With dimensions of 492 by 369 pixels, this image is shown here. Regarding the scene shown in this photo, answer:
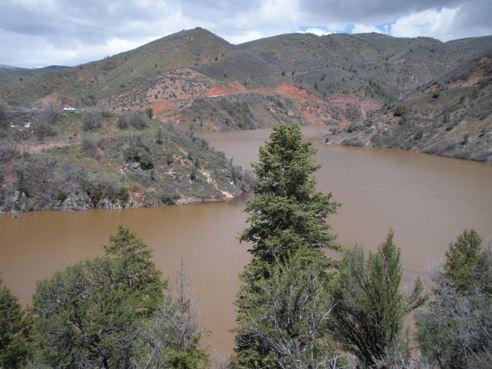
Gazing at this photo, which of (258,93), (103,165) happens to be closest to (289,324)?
(103,165)

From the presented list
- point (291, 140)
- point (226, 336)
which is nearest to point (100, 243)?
point (226, 336)

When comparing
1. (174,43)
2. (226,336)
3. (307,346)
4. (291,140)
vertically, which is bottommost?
(226,336)

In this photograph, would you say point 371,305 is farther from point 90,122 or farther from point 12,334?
point 90,122

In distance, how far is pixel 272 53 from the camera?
175000 mm

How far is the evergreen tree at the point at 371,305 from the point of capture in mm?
9547

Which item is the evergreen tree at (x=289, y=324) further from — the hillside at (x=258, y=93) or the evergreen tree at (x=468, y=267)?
the hillside at (x=258, y=93)

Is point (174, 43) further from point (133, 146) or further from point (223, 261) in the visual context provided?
point (223, 261)

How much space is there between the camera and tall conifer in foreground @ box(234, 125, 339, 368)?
8.61 meters

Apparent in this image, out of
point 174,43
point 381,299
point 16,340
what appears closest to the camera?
point 381,299

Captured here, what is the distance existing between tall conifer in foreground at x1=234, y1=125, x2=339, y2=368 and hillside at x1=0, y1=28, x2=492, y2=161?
149ft

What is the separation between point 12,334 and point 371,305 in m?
8.84

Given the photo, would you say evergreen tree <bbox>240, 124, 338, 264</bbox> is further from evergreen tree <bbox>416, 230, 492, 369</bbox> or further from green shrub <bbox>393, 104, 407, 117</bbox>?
green shrub <bbox>393, 104, 407, 117</bbox>

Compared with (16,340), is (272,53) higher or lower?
higher

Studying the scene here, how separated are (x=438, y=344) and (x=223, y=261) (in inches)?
464
